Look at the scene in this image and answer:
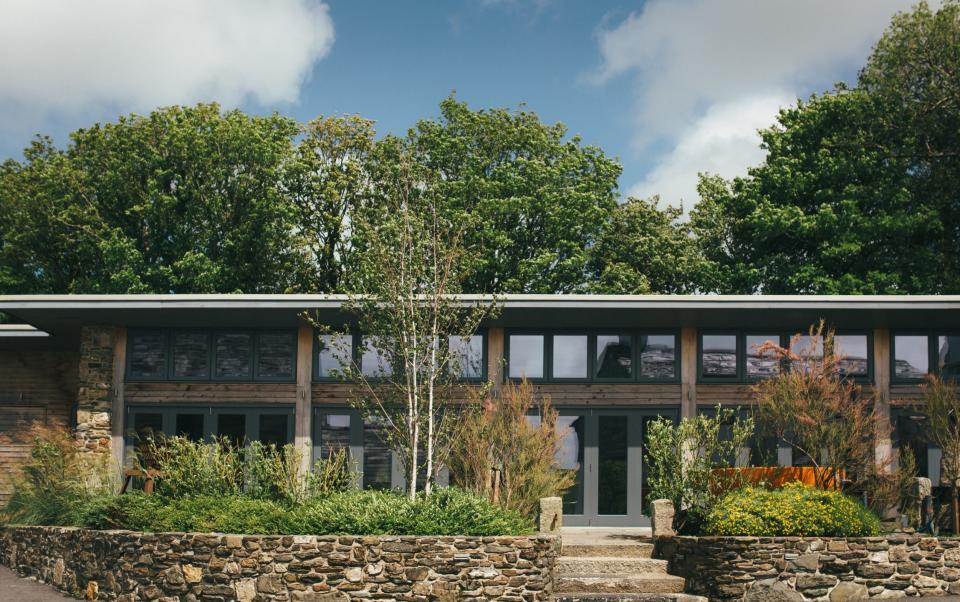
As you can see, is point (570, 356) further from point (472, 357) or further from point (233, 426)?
point (233, 426)

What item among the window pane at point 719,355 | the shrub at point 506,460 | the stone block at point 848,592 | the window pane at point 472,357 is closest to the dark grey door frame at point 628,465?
the window pane at point 719,355

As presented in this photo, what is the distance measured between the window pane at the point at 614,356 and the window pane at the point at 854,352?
12.2 feet

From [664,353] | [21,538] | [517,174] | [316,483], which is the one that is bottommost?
[21,538]

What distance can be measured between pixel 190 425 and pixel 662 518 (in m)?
9.25

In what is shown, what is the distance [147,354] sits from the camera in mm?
20781

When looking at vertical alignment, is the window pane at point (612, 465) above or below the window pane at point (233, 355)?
below

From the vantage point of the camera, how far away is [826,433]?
53.5 feet

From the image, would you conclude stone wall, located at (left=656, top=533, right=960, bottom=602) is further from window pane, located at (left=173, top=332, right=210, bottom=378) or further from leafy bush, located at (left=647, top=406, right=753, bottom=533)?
window pane, located at (left=173, top=332, right=210, bottom=378)

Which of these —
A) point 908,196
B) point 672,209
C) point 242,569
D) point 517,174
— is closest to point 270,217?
point 517,174

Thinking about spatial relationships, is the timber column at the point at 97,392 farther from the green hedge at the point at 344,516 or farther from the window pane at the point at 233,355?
the green hedge at the point at 344,516

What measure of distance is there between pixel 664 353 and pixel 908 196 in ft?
43.9

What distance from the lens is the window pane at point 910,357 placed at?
2016cm

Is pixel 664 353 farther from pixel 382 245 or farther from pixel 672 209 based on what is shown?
pixel 672 209

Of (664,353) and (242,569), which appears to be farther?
(664,353)
